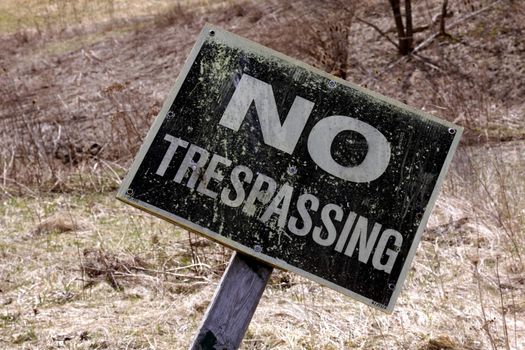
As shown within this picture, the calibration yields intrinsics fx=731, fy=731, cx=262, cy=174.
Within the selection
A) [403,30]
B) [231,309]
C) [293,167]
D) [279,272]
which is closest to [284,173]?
[293,167]

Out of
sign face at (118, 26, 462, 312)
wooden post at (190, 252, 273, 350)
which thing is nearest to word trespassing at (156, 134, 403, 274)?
sign face at (118, 26, 462, 312)

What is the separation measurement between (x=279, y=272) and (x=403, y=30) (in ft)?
23.1

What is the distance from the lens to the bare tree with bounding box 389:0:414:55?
10305mm

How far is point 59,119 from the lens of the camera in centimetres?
1011

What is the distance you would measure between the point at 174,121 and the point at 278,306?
178 cm

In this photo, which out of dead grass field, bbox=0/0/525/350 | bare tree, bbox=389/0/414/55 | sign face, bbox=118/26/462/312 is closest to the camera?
sign face, bbox=118/26/462/312

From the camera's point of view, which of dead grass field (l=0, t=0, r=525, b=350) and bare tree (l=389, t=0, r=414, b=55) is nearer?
dead grass field (l=0, t=0, r=525, b=350)

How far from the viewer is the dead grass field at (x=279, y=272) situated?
3549 millimetres

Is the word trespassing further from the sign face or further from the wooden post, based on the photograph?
the wooden post

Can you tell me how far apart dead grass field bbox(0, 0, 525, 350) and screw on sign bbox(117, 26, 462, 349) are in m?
0.78

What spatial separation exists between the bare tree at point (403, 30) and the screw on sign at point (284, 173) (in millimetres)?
8114

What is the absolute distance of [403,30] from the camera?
10594 millimetres

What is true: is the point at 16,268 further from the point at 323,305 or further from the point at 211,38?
the point at 211,38

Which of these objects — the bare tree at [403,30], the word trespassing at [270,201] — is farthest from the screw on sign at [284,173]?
the bare tree at [403,30]
